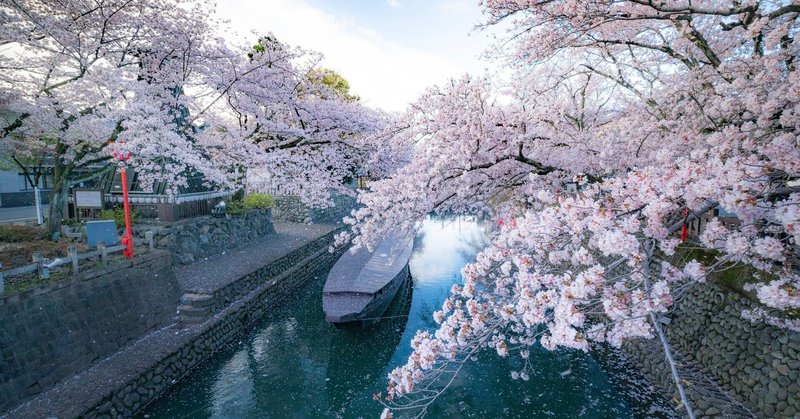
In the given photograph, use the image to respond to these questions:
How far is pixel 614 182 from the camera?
376cm

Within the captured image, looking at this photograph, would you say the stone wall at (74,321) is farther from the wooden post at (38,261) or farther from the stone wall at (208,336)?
the stone wall at (208,336)

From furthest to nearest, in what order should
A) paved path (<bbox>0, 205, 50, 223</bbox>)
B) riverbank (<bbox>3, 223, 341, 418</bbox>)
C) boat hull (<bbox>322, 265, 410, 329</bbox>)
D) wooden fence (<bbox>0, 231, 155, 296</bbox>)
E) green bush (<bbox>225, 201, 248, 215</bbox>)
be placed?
paved path (<bbox>0, 205, 50, 223</bbox>) → green bush (<bbox>225, 201, 248, 215</bbox>) → boat hull (<bbox>322, 265, 410, 329</bbox>) → wooden fence (<bbox>0, 231, 155, 296</bbox>) → riverbank (<bbox>3, 223, 341, 418</bbox>)

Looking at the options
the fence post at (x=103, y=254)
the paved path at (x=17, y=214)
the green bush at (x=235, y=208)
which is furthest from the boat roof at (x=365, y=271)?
the paved path at (x=17, y=214)

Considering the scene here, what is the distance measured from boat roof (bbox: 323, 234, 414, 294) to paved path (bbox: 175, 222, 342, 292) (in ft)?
9.34

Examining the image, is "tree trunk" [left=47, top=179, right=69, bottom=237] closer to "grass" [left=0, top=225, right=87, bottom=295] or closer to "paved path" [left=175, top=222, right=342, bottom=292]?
"grass" [left=0, top=225, right=87, bottom=295]

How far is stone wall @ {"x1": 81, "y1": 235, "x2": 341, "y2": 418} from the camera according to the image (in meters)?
6.97

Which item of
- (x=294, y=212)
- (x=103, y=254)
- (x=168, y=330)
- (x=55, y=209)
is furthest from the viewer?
(x=294, y=212)

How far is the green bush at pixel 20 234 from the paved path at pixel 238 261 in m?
3.70

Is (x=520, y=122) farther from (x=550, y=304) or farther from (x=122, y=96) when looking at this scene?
(x=122, y=96)

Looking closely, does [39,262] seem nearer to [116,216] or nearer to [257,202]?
[116,216]

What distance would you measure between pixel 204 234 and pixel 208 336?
559 cm

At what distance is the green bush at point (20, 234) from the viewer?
10.1 meters

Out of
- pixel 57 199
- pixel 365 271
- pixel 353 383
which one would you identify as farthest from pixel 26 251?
pixel 365 271

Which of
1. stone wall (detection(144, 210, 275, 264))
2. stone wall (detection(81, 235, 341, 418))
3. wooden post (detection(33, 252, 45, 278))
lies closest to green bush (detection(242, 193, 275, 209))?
stone wall (detection(144, 210, 275, 264))
